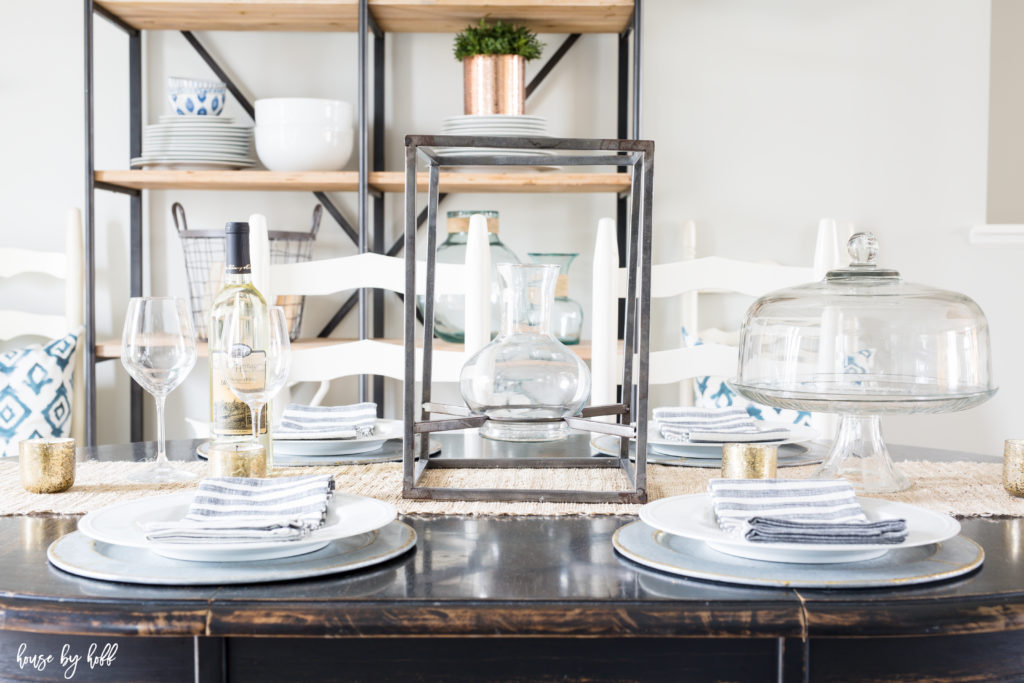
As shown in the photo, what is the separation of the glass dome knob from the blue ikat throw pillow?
177 cm

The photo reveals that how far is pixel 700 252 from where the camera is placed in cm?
248

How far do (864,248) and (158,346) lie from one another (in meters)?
0.77

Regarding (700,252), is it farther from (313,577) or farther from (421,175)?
(313,577)

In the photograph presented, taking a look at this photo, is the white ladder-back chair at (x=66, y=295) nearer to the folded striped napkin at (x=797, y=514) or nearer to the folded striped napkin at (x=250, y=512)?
the folded striped napkin at (x=250, y=512)

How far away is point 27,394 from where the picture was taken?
7.09ft

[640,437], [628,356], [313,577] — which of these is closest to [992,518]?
[640,437]

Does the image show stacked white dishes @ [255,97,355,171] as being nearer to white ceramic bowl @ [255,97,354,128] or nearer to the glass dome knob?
white ceramic bowl @ [255,97,354,128]

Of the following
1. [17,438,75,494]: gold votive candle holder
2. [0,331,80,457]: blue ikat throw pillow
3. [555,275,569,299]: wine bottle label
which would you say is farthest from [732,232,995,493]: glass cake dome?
[0,331,80,457]: blue ikat throw pillow

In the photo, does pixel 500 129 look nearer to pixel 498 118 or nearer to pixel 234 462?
pixel 498 118

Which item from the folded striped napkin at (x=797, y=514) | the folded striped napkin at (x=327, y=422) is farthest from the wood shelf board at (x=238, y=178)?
the folded striped napkin at (x=797, y=514)

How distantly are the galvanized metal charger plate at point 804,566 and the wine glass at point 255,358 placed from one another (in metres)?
0.41

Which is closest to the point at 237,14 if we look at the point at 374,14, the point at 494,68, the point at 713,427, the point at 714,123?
the point at 374,14

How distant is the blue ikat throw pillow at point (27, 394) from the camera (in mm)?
2158

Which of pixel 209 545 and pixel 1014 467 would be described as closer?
pixel 209 545
